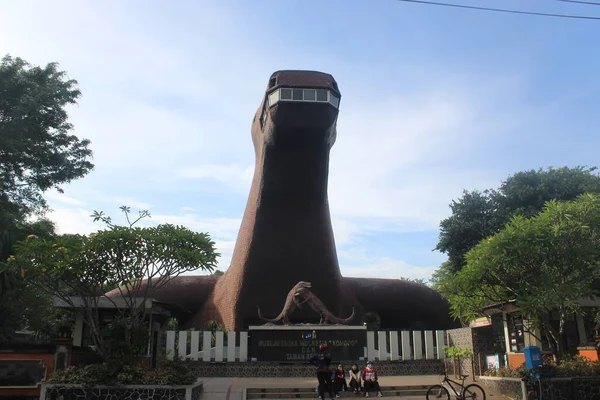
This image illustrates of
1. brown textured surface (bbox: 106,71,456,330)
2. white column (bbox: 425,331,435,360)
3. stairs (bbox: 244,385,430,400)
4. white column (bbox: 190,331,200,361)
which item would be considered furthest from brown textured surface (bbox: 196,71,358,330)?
stairs (bbox: 244,385,430,400)

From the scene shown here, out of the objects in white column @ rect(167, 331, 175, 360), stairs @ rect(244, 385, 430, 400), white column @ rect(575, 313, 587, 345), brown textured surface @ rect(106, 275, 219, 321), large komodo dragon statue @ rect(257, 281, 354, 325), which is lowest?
stairs @ rect(244, 385, 430, 400)

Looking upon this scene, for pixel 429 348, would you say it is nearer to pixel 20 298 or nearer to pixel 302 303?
pixel 302 303

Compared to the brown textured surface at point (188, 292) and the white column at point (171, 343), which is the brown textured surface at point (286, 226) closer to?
the brown textured surface at point (188, 292)

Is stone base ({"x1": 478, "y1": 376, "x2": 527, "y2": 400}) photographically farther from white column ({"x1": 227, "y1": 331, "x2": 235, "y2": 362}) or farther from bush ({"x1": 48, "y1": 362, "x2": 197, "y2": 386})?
white column ({"x1": 227, "y1": 331, "x2": 235, "y2": 362})

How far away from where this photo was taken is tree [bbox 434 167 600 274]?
30.0m

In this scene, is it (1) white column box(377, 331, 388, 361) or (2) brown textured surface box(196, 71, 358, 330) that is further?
(2) brown textured surface box(196, 71, 358, 330)

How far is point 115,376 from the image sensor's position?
11.1 meters

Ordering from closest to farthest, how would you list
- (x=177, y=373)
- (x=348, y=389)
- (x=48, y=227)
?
1. (x=177, y=373)
2. (x=348, y=389)
3. (x=48, y=227)

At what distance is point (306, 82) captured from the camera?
22.4m

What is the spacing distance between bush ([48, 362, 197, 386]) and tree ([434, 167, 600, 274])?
2278 cm

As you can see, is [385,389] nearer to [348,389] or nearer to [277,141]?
[348,389]

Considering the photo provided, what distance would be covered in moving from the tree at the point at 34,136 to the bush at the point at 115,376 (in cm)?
1202

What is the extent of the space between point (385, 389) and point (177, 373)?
5.82 metres

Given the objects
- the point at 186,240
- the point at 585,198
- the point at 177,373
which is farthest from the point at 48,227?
the point at 585,198
